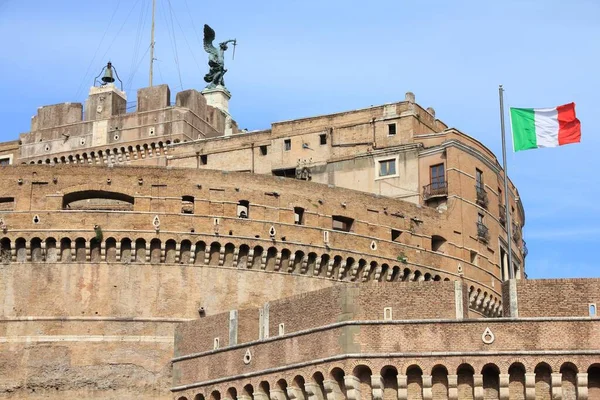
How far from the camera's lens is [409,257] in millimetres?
45000

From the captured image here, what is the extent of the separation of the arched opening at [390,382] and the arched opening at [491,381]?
1.66m

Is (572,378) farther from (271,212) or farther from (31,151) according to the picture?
(31,151)

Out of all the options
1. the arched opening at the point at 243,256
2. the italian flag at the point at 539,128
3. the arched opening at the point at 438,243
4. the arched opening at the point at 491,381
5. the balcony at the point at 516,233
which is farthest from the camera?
the balcony at the point at 516,233

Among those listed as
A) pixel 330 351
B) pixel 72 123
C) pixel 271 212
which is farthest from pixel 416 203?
pixel 330 351

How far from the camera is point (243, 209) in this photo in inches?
1702

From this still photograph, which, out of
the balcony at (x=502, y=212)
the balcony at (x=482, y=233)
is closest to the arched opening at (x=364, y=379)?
the balcony at (x=482, y=233)

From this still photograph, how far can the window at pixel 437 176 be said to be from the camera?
158 ft

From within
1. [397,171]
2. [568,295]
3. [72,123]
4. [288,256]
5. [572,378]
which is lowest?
[572,378]

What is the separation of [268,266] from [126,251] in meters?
4.53

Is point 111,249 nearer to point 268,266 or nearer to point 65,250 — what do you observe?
point 65,250

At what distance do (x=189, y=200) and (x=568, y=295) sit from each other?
64.0 ft

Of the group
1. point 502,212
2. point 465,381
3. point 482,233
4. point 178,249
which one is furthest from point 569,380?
point 502,212

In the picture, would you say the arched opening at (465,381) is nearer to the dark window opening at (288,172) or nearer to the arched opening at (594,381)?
the arched opening at (594,381)

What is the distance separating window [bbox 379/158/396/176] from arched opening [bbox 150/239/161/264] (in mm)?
11343
